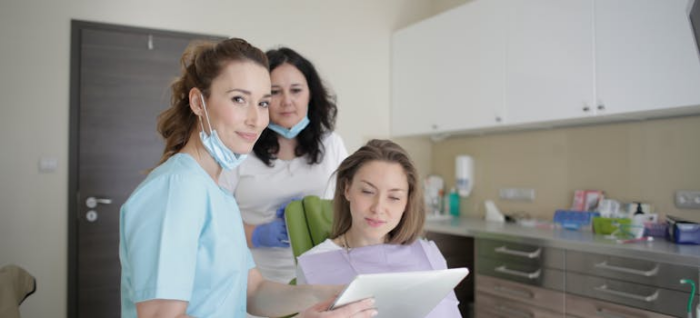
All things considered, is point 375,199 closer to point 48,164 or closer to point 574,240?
point 574,240

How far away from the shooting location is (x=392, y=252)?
67.9 inches

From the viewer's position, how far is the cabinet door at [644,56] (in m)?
2.24

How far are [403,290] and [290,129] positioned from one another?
0.88 metres

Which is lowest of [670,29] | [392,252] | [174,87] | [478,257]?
[478,257]

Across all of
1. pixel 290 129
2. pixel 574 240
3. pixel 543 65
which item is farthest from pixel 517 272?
pixel 290 129

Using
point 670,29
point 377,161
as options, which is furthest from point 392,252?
point 670,29

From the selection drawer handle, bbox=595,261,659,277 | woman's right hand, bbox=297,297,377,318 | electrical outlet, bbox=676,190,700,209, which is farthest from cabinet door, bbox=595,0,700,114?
woman's right hand, bbox=297,297,377,318

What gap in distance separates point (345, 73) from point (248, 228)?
2.16 meters

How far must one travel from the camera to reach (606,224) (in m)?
2.62

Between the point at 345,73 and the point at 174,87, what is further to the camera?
the point at 345,73

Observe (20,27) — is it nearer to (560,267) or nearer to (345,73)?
(345,73)

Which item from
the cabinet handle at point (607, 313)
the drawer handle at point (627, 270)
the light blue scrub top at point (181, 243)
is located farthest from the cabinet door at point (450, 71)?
the light blue scrub top at point (181, 243)

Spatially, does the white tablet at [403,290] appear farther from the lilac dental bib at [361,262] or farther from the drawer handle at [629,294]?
the drawer handle at [629,294]

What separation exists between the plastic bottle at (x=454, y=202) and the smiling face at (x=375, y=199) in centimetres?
218
